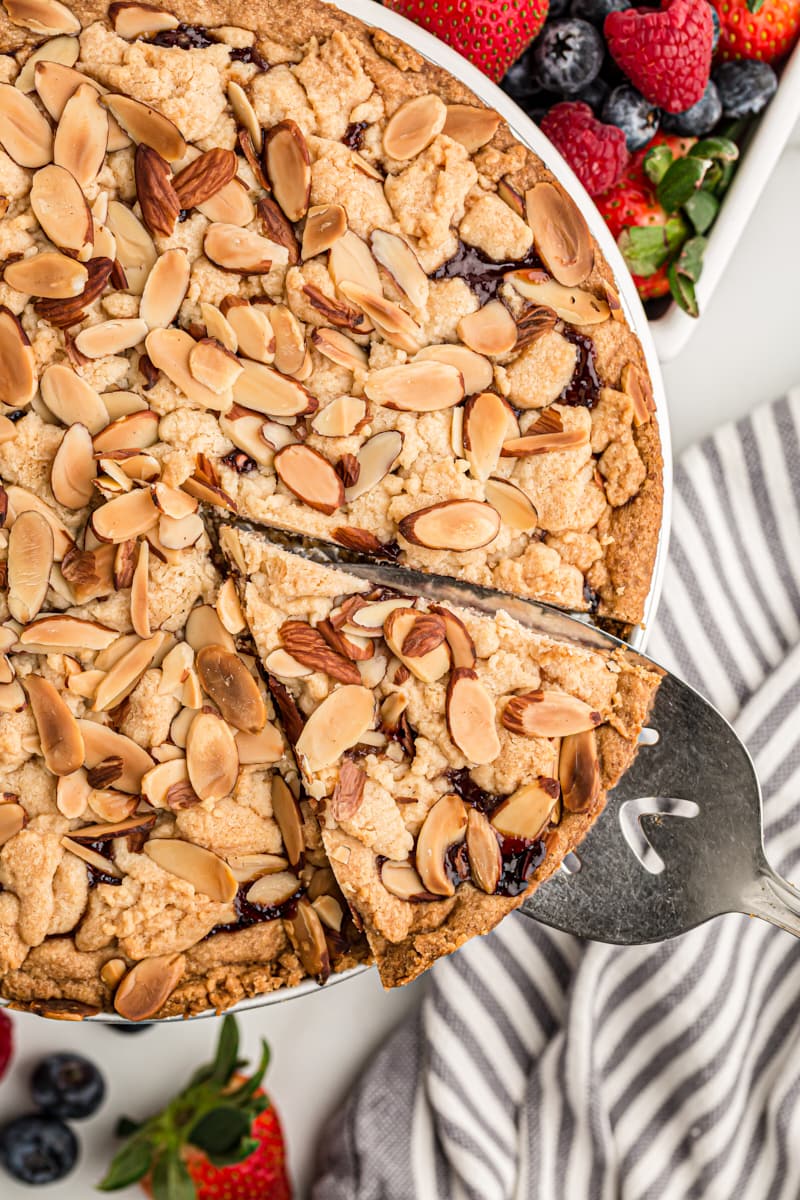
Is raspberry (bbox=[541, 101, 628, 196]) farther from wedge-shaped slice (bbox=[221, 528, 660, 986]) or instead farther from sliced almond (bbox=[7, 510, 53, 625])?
sliced almond (bbox=[7, 510, 53, 625])

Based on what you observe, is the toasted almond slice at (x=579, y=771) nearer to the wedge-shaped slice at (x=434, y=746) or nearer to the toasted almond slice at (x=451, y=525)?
the wedge-shaped slice at (x=434, y=746)

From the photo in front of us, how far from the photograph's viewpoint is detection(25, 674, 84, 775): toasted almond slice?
1444mm

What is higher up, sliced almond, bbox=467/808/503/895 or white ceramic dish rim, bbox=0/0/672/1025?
white ceramic dish rim, bbox=0/0/672/1025

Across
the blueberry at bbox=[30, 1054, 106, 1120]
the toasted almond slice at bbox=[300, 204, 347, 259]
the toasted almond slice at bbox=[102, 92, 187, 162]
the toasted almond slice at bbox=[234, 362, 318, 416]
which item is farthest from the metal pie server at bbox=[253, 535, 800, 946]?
the blueberry at bbox=[30, 1054, 106, 1120]

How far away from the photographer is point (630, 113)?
1.82 meters

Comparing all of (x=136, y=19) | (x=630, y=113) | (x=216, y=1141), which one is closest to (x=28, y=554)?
(x=136, y=19)

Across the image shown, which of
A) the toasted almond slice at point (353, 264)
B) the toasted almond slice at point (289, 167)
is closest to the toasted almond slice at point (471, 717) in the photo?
the toasted almond slice at point (353, 264)

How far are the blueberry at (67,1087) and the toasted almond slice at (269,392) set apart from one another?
151cm

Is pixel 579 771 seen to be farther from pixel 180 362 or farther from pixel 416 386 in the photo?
pixel 180 362

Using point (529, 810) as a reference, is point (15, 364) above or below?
above

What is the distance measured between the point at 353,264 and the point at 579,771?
72cm

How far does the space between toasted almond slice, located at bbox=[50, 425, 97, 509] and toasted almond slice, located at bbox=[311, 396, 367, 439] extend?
0.29 metres

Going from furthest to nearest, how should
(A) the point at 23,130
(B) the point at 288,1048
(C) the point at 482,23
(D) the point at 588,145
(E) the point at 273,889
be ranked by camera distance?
1. (B) the point at 288,1048
2. (D) the point at 588,145
3. (C) the point at 482,23
4. (E) the point at 273,889
5. (A) the point at 23,130

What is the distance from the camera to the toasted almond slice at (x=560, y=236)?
1486mm
